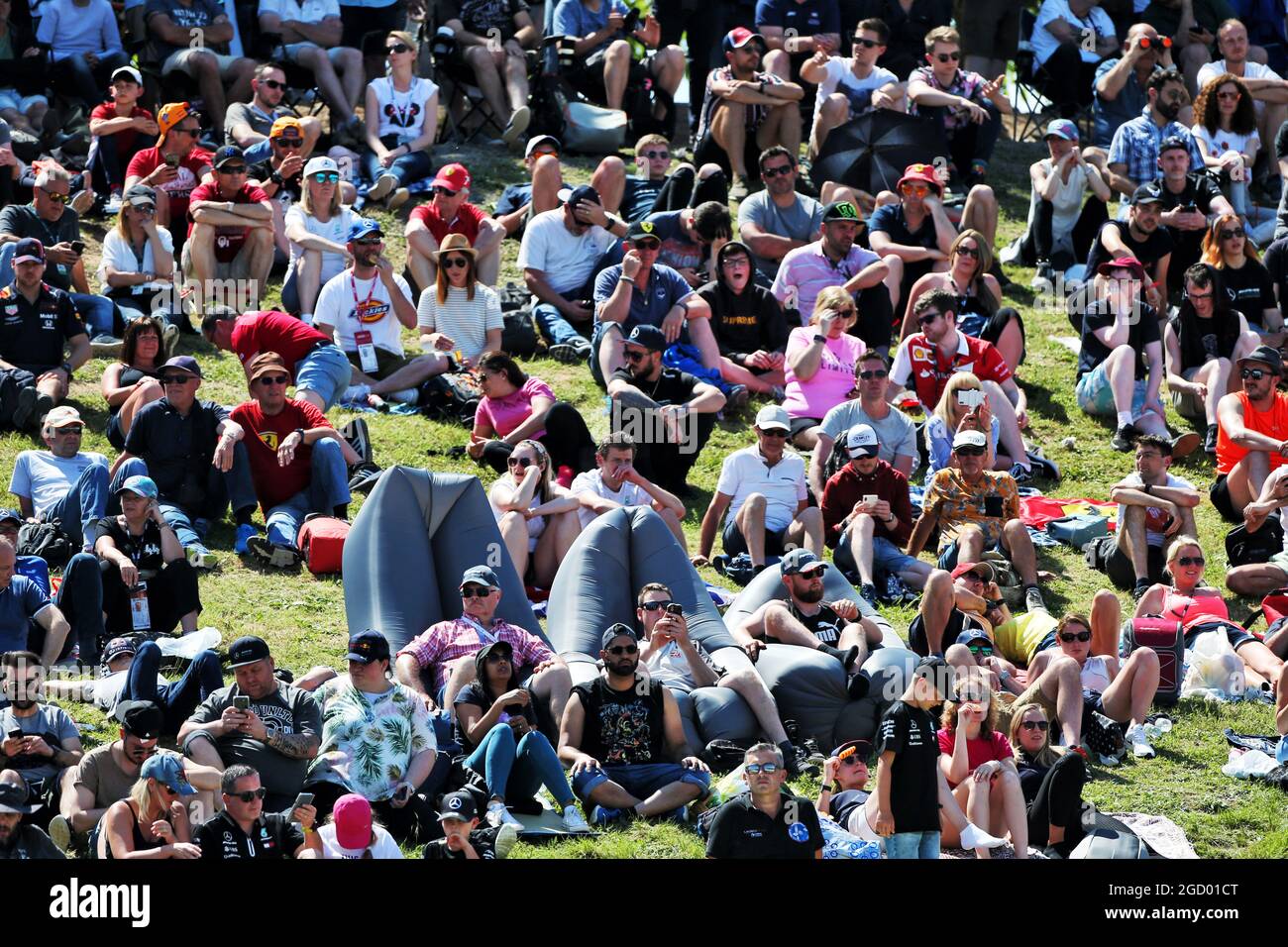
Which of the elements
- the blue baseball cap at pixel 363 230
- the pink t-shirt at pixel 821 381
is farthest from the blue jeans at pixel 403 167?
the pink t-shirt at pixel 821 381

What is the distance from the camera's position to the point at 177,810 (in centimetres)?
1102

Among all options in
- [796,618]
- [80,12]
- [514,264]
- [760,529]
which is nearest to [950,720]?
[796,618]

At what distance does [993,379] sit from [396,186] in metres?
5.86

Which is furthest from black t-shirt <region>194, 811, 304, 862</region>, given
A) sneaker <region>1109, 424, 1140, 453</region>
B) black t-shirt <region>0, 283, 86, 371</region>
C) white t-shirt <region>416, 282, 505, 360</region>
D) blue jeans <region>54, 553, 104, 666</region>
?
sneaker <region>1109, 424, 1140, 453</region>

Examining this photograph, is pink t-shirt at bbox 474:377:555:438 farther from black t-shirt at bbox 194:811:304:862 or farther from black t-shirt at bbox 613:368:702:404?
black t-shirt at bbox 194:811:304:862

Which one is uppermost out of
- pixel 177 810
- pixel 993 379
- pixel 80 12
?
pixel 80 12

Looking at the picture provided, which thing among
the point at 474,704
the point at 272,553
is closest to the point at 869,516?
the point at 474,704

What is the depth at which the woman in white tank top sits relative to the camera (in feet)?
66.4

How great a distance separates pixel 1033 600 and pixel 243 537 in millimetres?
5042

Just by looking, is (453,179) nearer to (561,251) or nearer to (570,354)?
(561,251)

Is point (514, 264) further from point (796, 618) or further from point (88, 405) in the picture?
point (796, 618)

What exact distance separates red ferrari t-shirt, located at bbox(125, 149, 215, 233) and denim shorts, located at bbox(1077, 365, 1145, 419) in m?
7.13

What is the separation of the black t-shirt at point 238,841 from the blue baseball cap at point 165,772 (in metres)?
0.28

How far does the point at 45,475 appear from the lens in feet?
48.0
